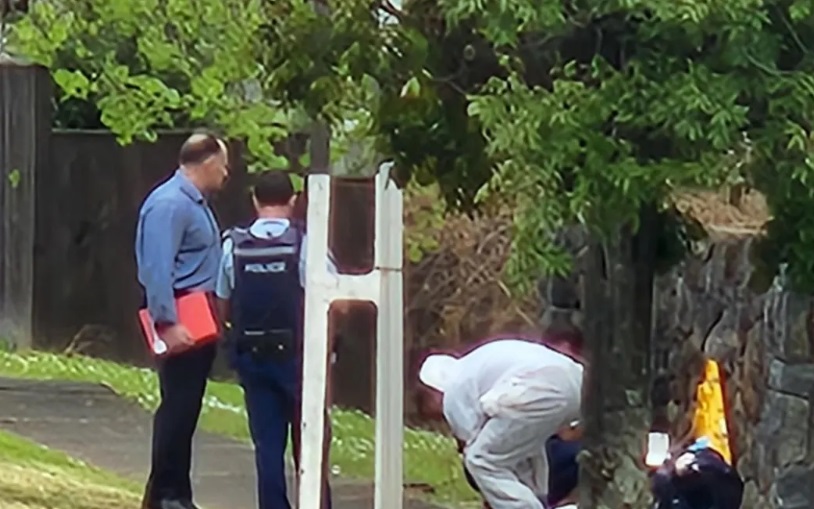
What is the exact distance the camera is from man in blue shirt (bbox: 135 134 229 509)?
29.2ft

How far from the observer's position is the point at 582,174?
4867 millimetres

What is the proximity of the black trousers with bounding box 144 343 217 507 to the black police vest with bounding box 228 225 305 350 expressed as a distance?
0.50 metres

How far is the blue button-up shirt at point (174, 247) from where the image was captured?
29.1ft

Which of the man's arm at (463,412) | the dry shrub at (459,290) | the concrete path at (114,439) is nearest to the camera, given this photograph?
the man's arm at (463,412)

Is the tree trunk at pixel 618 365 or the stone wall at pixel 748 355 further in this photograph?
the stone wall at pixel 748 355

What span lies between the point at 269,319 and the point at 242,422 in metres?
4.64

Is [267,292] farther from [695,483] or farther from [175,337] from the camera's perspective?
[695,483]

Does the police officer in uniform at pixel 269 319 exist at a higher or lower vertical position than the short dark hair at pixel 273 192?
lower

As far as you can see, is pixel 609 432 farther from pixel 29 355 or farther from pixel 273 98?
pixel 29 355

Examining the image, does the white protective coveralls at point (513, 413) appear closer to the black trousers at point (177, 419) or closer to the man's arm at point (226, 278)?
the man's arm at point (226, 278)

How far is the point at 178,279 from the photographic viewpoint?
29.7 feet

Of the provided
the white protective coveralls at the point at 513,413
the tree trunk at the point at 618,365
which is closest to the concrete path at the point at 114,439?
the white protective coveralls at the point at 513,413

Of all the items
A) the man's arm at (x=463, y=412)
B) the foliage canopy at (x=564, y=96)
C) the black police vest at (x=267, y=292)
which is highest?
the foliage canopy at (x=564, y=96)

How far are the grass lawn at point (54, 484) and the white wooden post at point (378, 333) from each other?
233 centimetres
